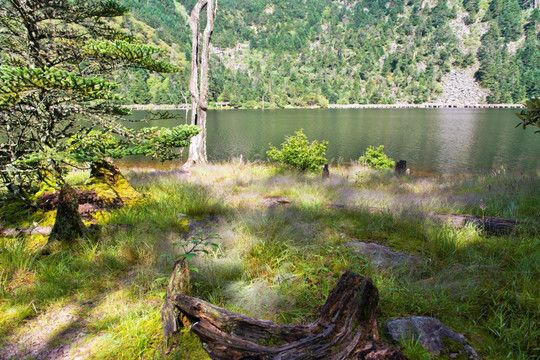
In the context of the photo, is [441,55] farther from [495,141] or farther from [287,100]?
[495,141]

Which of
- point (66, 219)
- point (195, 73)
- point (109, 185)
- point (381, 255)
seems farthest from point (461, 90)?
point (66, 219)

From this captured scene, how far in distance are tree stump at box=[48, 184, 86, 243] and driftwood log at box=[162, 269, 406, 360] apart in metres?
2.20

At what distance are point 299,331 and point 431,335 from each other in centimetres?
96

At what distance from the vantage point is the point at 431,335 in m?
1.95

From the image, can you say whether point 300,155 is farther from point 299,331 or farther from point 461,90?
point 461,90

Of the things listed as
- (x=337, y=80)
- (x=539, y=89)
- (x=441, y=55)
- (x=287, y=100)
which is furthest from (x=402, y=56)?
(x=287, y=100)

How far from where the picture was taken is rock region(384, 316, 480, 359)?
1848mm

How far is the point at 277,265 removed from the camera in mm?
3109

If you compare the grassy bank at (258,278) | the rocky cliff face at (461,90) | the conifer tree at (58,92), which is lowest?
the grassy bank at (258,278)

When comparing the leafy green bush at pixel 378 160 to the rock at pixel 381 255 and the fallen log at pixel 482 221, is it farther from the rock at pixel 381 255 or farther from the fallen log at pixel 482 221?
the rock at pixel 381 255

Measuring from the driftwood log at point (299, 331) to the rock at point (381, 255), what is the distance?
123cm

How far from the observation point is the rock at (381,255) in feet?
10.1

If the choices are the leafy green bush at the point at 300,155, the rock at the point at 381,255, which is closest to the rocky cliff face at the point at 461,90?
the leafy green bush at the point at 300,155

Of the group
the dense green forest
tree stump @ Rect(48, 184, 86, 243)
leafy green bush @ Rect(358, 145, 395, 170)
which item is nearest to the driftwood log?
tree stump @ Rect(48, 184, 86, 243)
